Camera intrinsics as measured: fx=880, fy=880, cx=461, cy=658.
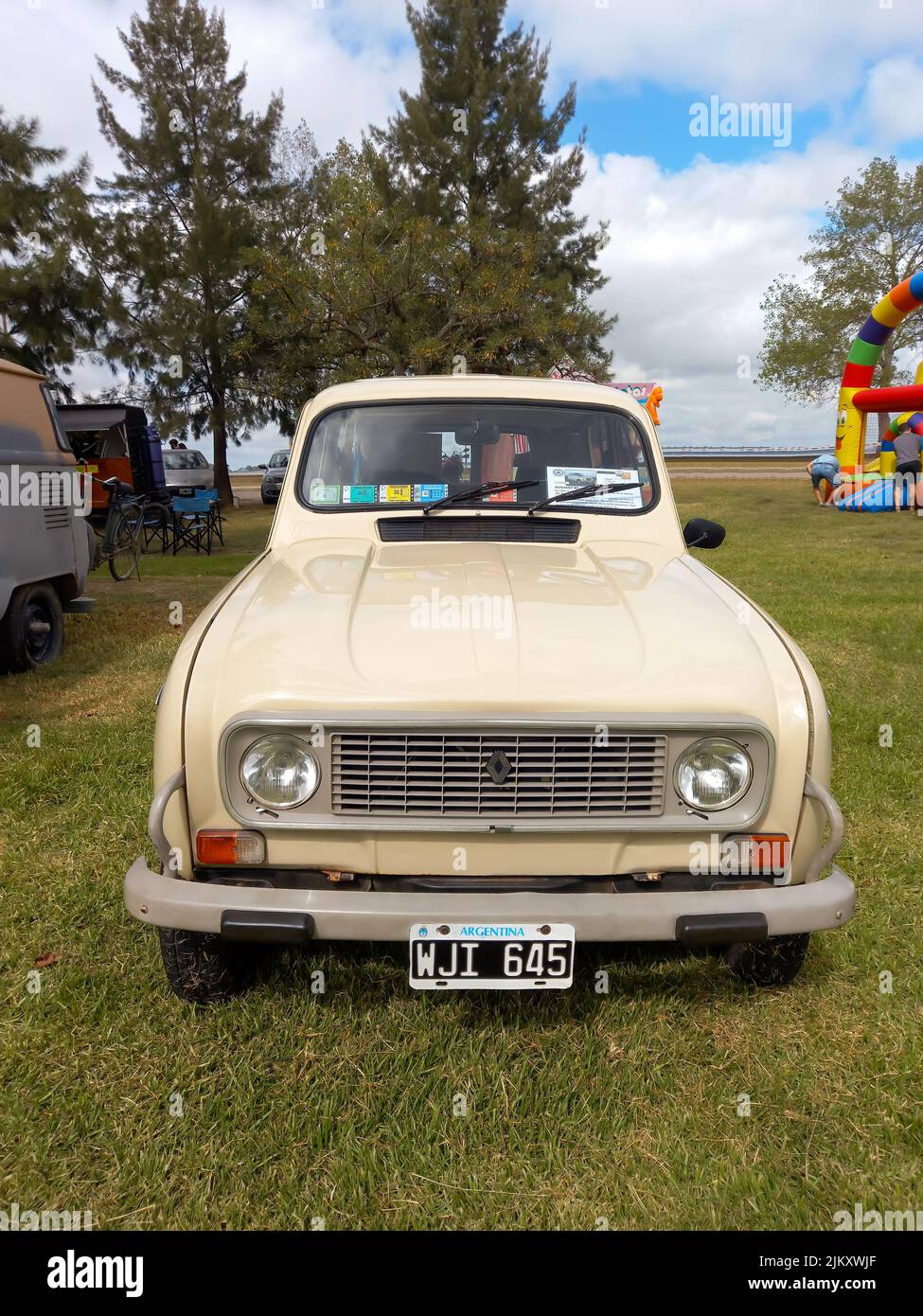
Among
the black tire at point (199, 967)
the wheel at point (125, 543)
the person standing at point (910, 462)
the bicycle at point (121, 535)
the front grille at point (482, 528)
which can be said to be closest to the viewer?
the black tire at point (199, 967)

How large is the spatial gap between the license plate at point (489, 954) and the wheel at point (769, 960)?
0.75m

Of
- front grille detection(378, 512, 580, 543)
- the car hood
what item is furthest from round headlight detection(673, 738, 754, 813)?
front grille detection(378, 512, 580, 543)

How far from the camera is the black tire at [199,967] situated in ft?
8.14

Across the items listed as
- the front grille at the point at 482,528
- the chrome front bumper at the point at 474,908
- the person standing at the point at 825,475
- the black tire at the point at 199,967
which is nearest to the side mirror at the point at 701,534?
the front grille at the point at 482,528

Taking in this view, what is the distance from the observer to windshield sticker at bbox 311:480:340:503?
140 inches

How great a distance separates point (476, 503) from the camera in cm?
341

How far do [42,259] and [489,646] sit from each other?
65.5ft

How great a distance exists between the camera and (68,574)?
22.6 ft

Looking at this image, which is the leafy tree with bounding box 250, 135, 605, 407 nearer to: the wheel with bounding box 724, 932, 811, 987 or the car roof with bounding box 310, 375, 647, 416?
the car roof with bounding box 310, 375, 647, 416

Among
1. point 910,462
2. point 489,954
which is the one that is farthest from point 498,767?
point 910,462

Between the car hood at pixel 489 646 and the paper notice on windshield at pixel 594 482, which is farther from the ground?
the paper notice on windshield at pixel 594 482

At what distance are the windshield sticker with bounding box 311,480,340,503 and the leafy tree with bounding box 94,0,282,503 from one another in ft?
67.3

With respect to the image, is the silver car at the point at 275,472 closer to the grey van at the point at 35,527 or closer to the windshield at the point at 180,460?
the windshield at the point at 180,460

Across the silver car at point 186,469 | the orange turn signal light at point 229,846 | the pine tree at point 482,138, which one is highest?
the pine tree at point 482,138
